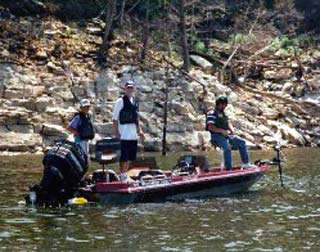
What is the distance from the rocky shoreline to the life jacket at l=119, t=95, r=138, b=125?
509 inches

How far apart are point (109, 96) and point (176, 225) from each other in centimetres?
2002

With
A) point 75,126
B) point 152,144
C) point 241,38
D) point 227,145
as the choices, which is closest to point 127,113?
point 75,126

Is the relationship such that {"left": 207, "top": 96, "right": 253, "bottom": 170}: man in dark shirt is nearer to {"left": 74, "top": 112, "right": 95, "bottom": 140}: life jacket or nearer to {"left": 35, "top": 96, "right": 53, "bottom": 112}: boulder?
{"left": 74, "top": 112, "right": 95, "bottom": 140}: life jacket

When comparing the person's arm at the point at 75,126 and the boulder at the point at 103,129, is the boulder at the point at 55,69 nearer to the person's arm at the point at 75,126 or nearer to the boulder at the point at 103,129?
the boulder at the point at 103,129

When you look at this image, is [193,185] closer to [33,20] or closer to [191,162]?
[191,162]

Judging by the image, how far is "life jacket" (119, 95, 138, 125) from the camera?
47.9 feet

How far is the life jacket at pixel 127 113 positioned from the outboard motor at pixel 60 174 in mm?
1433

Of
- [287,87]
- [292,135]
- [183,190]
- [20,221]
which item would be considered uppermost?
[287,87]

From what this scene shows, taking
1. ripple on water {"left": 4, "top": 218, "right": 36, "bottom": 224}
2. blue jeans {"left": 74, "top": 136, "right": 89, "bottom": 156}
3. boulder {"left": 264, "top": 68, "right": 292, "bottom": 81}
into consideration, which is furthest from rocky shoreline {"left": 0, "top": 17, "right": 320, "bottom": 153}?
Result: ripple on water {"left": 4, "top": 218, "right": 36, "bottom": 224}

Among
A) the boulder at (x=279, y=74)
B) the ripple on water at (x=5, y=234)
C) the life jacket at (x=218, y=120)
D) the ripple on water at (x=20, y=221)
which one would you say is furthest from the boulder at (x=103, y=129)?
the ripple on water at (x=5, y=234)

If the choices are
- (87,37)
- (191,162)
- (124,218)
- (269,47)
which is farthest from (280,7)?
(124,218)

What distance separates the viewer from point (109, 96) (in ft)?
103

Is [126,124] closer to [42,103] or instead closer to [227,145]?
[227,145]

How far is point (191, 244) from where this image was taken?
1016cm
